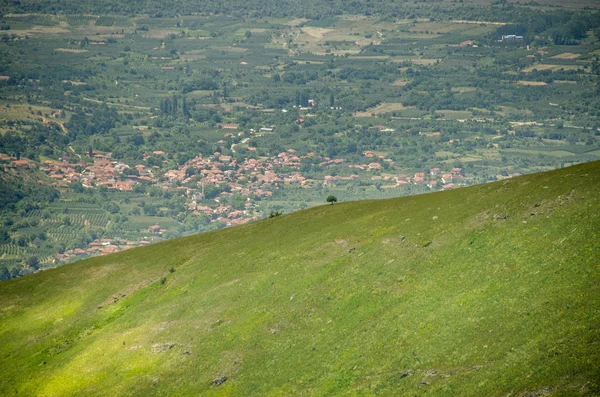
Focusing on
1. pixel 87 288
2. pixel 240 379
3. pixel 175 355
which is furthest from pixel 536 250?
pixel 87 288

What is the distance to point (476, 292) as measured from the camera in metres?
39.7

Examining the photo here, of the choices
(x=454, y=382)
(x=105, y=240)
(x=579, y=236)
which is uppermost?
(x=579, y=236)

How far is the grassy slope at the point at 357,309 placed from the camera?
3422 cm

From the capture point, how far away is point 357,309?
4388 centimetres

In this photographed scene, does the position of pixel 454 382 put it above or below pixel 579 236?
below

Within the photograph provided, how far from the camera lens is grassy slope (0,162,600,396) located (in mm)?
34219

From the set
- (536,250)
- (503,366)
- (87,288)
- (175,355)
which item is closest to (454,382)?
(503,366)

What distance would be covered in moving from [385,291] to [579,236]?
1002cm

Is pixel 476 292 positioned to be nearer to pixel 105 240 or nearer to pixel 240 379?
pixel 240 379

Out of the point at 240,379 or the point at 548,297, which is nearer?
the point at 548,297

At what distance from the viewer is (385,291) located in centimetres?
4425

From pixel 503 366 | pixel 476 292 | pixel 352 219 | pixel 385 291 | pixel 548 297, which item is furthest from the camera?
pixel 352 219

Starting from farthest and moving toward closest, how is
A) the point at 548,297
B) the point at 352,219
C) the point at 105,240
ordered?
1. the point at 105,240
2. the point at 352,219
3. the point at 548,297

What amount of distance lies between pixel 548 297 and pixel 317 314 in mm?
13399
